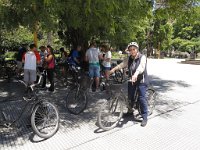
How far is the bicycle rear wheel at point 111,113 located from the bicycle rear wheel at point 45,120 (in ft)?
3.04

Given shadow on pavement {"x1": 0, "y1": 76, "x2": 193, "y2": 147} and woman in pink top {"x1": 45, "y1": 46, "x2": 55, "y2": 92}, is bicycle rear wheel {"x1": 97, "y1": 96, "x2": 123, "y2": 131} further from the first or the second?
woman in pink top {"x1": 45, "y1": 46, "x2": 55, "y2": 92}

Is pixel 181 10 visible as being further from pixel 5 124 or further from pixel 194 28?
pixel 194 28

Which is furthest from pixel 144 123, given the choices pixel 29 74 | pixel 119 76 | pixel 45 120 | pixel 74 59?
pixel 119 76

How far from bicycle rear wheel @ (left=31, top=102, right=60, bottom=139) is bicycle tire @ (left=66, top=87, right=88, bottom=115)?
1371 mm

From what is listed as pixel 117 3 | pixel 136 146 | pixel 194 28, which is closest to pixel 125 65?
pixel 117 3

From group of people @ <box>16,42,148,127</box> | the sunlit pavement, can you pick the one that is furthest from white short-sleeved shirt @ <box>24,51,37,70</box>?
the sunlit pavement

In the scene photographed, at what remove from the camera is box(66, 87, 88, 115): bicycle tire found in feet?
23.2

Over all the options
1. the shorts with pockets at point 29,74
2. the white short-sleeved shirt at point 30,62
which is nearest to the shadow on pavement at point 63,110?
the shorts with pockets at point 29,74

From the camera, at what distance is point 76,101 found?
7.10 m

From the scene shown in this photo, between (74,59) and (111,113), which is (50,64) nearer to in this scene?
(74,59)

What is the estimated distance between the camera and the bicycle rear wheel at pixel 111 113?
236 inches

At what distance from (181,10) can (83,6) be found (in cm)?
454

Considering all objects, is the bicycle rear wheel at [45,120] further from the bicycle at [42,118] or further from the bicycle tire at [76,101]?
the bicycle tire at [76,101]

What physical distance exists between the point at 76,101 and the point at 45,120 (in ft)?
5.38
